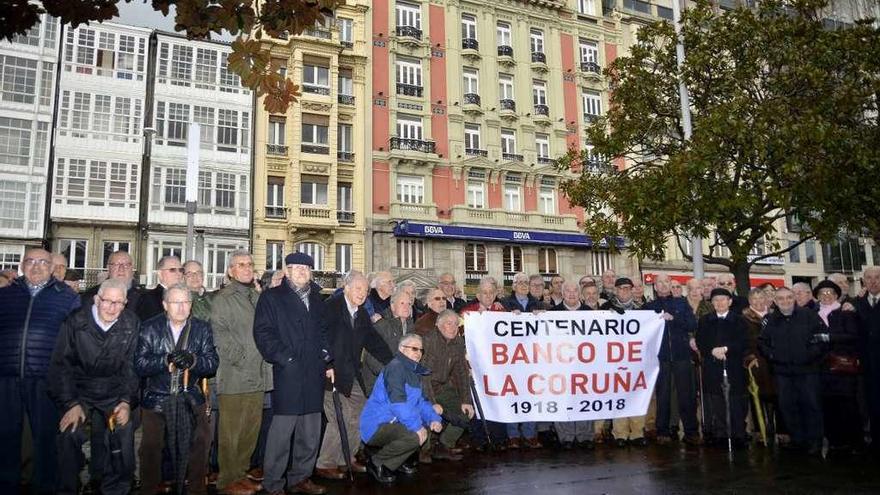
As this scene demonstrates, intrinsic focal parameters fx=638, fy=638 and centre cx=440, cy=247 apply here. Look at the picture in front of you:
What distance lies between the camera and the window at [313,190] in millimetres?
32969

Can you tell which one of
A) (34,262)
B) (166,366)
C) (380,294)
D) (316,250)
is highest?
(316,250)

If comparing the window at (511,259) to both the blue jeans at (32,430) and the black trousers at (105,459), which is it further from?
the black trousers at (105,459)

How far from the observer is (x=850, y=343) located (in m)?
8.23

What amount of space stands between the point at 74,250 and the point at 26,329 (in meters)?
25.8

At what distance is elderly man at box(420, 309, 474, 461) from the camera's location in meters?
8.13

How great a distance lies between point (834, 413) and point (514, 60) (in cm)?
3303

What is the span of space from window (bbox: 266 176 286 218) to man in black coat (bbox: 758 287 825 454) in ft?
89.1

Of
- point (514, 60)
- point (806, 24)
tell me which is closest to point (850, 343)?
point (806, 24)

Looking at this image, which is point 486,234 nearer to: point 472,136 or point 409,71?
point 472,136

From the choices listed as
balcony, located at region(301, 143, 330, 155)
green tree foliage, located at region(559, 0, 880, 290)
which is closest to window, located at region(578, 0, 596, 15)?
balcony, located at region(301, 143, 330, 155)

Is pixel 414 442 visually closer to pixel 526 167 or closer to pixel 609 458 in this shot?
pixel 609 458

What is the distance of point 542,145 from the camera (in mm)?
38969

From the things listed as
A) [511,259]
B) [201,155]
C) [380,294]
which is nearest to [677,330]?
[380,294]

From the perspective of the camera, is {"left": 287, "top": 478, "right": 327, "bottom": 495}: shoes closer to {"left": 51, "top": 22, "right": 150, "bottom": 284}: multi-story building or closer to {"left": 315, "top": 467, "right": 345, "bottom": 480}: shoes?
{"left": 315, "top": 467, "right": 345, "bottom": 480}: shoes
